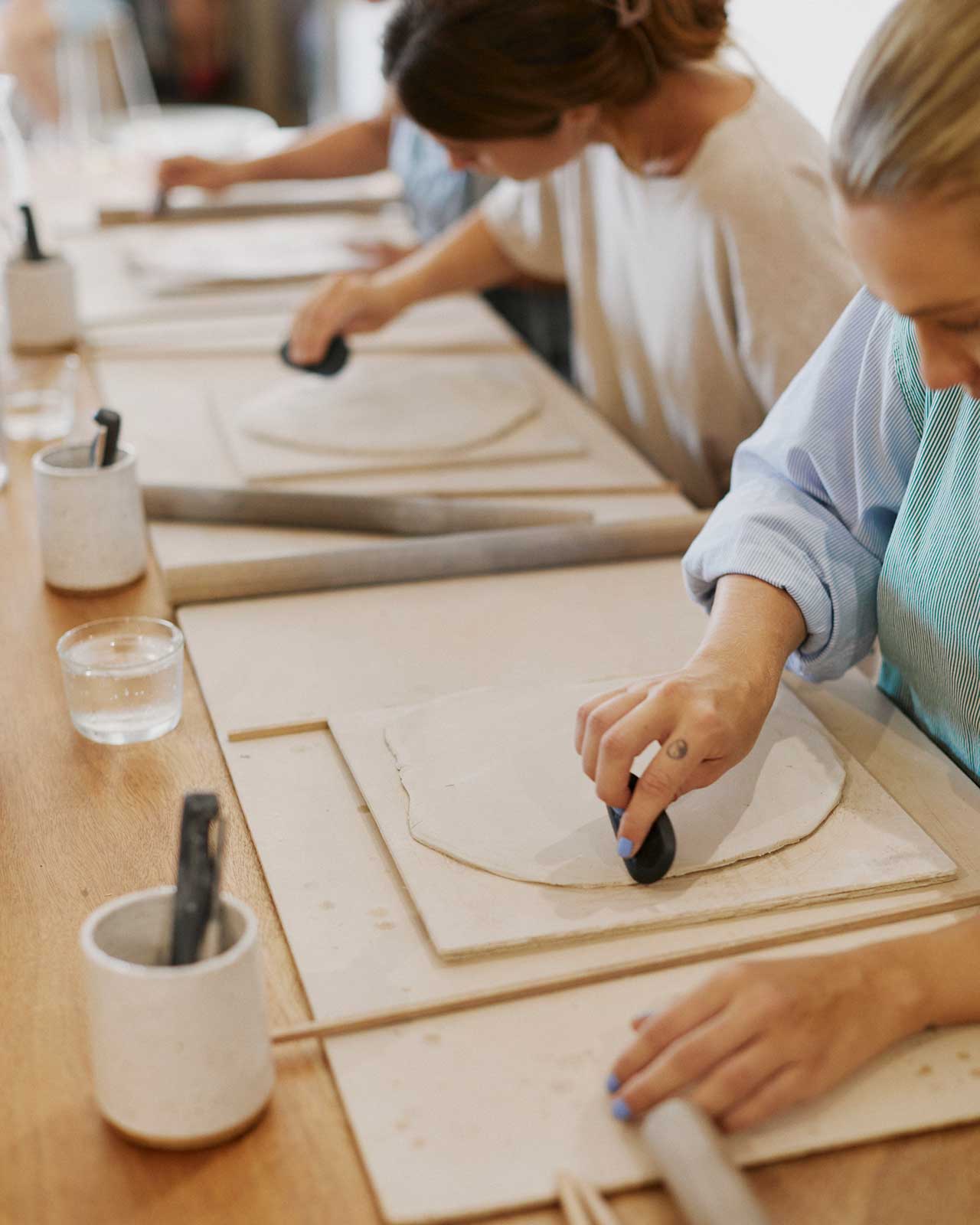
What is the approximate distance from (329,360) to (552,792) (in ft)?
2.95

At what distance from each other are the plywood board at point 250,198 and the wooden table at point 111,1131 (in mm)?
1676

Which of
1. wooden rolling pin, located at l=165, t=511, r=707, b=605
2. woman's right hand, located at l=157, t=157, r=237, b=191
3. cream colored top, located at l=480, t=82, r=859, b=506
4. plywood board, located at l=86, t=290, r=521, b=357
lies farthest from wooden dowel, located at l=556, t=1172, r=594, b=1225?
woman's right hand, located at l=157, t=157, r=237, b=191

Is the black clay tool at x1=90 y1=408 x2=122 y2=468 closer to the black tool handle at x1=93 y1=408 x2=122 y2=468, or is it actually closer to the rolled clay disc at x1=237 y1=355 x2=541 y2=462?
the black tool handle at x1=93 y1=408 x2=122 y2=468

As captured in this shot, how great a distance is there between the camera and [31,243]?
1.71m

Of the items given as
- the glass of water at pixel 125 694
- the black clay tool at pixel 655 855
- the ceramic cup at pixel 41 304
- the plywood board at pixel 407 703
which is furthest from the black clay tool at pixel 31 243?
the black clay tool at pixel 655 855

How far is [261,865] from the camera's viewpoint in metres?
0.79

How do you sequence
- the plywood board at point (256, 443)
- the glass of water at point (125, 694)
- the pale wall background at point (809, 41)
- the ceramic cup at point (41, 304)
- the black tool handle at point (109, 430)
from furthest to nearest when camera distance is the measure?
the pale wall background at point (809, 41), the ceramic cup at point (41, 304), the plywood board at point (256, 443), the black tool handle at point (109, 430), the glass of water at point (125, 694)

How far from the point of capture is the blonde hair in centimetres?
62

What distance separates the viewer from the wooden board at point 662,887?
73cm

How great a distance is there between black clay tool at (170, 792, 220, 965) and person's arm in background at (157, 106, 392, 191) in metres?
2.01

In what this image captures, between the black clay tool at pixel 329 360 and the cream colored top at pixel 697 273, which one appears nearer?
the cream colored top at pixel 697 273

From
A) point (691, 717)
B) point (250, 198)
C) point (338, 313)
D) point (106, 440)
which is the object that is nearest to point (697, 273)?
point (338, 313)

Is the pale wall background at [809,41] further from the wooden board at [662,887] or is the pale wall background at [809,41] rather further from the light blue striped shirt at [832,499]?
the wooden board at [662,887]

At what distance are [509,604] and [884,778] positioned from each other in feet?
1.24
